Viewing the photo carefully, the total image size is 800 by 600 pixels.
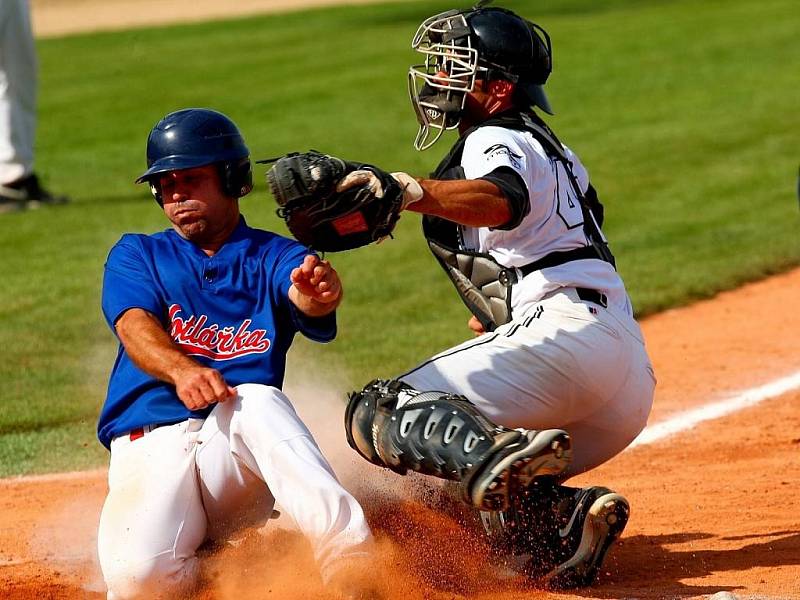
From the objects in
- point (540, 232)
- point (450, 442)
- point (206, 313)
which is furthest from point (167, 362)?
point (540, 232)

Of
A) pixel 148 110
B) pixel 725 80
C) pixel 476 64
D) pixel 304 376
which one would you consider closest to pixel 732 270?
pixel 304 376

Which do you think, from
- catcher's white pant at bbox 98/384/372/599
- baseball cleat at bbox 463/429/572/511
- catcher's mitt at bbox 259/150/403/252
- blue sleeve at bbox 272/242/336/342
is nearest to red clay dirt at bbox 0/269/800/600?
catcher's white pant at bbox 98/384/372/599

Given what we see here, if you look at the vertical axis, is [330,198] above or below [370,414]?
above

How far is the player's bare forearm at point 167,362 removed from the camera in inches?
157

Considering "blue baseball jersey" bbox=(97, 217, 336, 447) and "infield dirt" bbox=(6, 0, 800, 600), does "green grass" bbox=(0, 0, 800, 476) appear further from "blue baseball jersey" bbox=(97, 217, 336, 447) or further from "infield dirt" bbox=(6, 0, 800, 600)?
"blue baseball jersey" bbox=(97, 217, 336, 447)

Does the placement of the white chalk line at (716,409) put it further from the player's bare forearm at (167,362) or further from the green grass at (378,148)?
the player's bare forearm at (167,362)

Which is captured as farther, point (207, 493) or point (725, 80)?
point (725, 80)

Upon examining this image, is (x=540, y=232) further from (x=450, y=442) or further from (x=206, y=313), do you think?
(x=206, y=313)

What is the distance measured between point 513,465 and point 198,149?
1.46 meters

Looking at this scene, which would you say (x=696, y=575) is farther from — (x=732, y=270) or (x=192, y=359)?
(x=732, y=270)

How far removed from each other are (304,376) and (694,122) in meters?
9.35

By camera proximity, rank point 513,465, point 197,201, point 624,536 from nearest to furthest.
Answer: point 513,465 < point 197,201 < point 624,536

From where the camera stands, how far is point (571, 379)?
4375 mm

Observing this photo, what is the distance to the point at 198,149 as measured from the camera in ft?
14.3
